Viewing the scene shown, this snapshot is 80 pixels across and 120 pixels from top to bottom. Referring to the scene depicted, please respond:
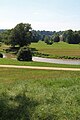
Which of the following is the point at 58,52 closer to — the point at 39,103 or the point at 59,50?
the point at 59,50

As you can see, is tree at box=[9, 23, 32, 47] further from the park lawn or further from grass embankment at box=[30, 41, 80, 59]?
the park lawn

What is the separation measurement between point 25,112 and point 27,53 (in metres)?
42.0

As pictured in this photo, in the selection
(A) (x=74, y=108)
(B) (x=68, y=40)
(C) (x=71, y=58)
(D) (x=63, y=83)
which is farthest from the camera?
(B) (x=68, y=40)

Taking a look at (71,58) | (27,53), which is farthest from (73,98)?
(71,58)

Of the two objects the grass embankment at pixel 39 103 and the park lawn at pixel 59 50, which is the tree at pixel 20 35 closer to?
the park lawn at pixel 59 50

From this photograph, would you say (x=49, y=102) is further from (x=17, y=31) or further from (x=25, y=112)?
(x=17, y=31)

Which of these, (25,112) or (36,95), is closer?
(25,112)

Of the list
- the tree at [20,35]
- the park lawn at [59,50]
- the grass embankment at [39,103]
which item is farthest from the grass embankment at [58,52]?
the grass embankment at [39,103]

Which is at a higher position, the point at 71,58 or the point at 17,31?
the point at 17,31

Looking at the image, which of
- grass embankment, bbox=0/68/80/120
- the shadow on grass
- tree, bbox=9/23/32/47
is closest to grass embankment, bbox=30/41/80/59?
tree, bbox=9/23/32/47

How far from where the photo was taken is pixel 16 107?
17.3 meters

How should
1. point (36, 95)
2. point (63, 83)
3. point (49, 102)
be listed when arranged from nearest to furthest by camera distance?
point (49, 102) < point (36, 95) < point (63, 83)

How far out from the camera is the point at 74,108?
16.8 meters

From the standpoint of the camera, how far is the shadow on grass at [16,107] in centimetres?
1603
